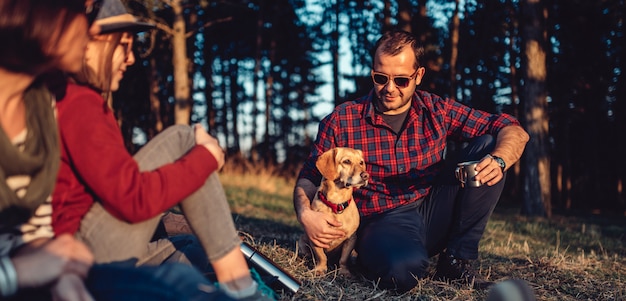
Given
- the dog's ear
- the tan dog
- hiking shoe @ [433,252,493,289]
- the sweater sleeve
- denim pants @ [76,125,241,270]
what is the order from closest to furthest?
the sweater sleeve < denim pants @ [76,125,241,270] < hiking shoe @ [433,252,493,289] < the tan dog < the dog's ear

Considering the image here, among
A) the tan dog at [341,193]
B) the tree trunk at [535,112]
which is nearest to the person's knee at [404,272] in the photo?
the tan dog at [341,193]

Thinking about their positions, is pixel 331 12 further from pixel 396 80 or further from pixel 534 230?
pixel 396 80

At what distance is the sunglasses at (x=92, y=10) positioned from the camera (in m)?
1.75

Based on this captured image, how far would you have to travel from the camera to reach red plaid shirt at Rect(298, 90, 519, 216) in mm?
3625

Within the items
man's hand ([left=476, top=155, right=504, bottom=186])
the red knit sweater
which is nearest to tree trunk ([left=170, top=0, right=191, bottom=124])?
man's hand ([left=476, top=155, right=504, bottom=186])

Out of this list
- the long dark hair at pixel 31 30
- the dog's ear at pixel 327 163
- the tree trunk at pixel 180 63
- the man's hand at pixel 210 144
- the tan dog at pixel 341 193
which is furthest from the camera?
the tree trunk at pixel 180 63

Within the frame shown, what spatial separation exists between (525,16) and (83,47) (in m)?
9.97

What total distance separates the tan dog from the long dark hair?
2310mm

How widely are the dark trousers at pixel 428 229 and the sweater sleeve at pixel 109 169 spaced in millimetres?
1837

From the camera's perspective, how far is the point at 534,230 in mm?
7324

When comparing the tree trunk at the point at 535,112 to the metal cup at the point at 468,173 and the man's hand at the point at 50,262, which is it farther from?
the man's hand at the point at 50,262

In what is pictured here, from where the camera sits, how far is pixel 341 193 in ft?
12.2

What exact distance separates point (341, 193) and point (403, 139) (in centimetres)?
58

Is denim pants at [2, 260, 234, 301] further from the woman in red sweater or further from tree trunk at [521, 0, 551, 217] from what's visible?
tree trunk at [521, 0, 551, 217]
